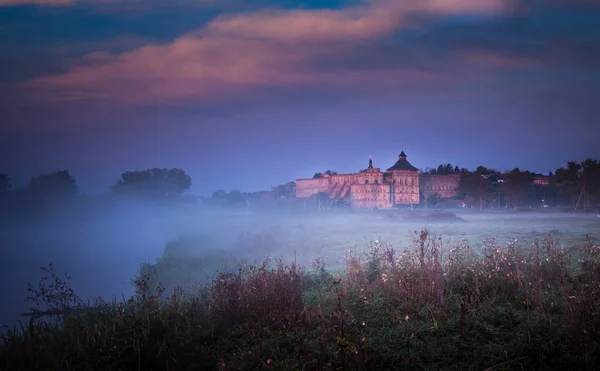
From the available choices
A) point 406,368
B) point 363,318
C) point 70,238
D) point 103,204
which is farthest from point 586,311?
point 103,204

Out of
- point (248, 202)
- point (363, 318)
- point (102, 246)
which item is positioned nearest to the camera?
point (363, 318)

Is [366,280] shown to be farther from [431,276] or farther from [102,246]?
[102,246]

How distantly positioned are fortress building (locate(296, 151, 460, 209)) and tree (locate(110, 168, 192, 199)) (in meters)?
35.5

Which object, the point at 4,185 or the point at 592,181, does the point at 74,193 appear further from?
the point at 592,181

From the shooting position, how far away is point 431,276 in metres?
9.02

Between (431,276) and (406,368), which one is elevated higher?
(431,276)

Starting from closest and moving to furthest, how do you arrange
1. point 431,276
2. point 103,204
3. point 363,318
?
point 363,318
point 431,276
point 103,204

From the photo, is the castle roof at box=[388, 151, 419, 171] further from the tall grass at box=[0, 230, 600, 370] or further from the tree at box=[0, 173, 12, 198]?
the tall grass at box=[0, 230, 600, 370]

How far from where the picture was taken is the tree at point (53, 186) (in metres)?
66.7

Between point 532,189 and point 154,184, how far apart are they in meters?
74.1

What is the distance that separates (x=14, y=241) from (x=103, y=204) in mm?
28906

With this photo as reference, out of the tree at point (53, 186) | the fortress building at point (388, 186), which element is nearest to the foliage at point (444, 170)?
the fortress building at point (388, 186)

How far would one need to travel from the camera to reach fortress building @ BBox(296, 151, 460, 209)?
4021 inches

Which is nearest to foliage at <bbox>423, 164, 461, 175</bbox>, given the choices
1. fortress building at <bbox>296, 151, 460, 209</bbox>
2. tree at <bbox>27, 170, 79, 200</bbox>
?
fortress building at <bbox>296, 151, 460, 209</bbox>
